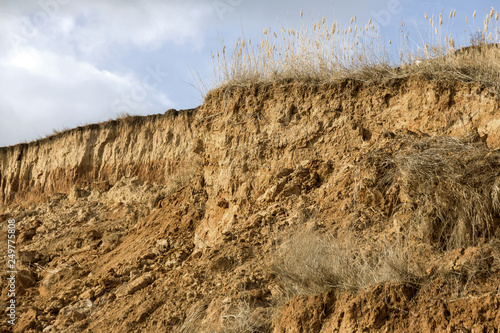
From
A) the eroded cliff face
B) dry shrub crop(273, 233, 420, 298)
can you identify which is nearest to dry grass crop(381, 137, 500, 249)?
the eroded cliff face

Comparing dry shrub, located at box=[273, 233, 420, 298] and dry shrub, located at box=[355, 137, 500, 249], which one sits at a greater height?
dry shrub, located at box=[355, 137, 500, 249]

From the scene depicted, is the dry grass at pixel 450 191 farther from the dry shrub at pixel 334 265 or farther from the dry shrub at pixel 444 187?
the dry shrub at pixel 334 265

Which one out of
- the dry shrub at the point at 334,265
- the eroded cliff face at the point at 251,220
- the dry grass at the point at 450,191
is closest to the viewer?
the dry shrub at the point at 334,265

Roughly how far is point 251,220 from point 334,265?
7.42 feet

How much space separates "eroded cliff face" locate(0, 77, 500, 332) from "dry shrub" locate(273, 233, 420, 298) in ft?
0.54

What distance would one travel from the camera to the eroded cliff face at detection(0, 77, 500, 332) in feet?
19.7

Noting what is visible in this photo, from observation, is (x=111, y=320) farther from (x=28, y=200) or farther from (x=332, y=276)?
(x=28, y=200)

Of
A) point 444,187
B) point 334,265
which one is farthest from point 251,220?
point 444,187

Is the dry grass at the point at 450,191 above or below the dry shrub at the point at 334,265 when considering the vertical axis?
above

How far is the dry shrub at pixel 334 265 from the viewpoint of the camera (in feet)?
16.5

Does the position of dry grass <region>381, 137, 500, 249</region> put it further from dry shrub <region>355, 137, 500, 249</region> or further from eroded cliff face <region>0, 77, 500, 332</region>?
eroded cliff face <region>0, 77, 500, 332</region>

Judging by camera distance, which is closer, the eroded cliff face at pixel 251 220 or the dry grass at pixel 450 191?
the dry grass at pixel 450 191

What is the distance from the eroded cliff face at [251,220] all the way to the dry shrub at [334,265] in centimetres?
16

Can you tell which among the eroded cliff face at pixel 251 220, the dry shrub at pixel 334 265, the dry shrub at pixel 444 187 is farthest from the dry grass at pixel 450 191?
the dry shrub at pixel 334 265
